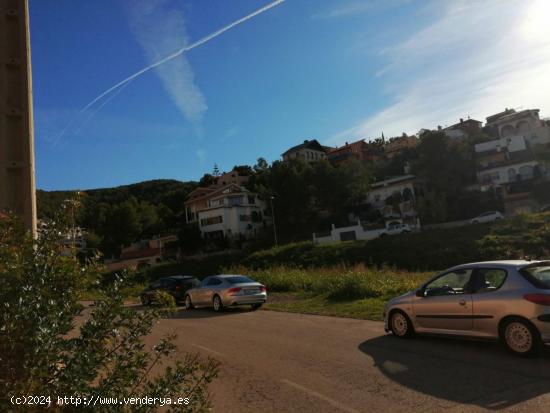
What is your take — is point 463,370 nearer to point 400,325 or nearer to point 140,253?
point 400,325

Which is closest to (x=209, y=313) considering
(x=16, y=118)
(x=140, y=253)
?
(x=16, y=118)

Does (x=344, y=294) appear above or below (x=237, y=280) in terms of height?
below

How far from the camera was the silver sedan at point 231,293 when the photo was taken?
1862 centimetres

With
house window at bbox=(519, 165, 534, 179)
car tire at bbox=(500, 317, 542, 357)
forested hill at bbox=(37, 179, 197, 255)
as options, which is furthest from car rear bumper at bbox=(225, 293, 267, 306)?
house window at bbox=(519, 165, 534, 179)

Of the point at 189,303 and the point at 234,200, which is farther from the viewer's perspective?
the point at 234,200

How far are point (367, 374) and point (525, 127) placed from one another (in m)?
95.6

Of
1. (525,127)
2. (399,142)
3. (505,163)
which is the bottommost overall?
(505,163)

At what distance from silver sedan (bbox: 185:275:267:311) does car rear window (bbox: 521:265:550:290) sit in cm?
1189

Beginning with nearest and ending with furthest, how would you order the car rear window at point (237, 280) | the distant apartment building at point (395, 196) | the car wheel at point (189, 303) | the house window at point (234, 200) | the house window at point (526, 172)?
the car rear window at point (237, 280), the car wheel at point (189, 303), the house window at point (526, 172), the distant apartment building at point (395, 196), the house window at point (234, 200)

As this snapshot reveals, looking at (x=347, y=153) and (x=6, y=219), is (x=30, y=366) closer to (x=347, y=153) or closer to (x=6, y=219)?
(x=6, y=219)

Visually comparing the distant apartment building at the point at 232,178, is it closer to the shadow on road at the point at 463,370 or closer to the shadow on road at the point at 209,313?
the shadow on road at the point at 209,313

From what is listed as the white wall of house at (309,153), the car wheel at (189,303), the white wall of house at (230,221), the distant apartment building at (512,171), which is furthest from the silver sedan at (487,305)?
the white wall of house at (309,153)

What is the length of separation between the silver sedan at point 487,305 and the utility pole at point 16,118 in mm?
7307

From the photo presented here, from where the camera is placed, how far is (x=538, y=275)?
26.9ft
